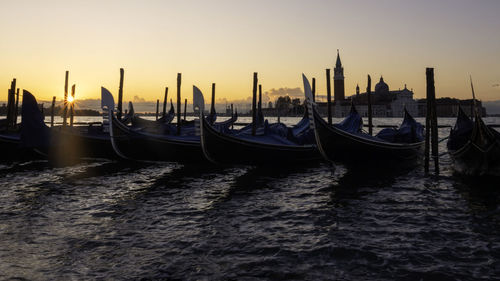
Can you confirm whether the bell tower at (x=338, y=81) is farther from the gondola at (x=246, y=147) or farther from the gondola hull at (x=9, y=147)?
the gondola hull at (x=9, y=147)

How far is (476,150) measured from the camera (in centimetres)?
1099

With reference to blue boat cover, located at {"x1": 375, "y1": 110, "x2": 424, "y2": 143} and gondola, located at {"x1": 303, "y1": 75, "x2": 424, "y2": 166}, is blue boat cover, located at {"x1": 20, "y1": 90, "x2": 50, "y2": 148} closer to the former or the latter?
gondola, located at {"x1": 303, "y1": 75, "x2": 424, "y2": 166}

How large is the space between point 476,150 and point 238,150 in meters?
7.33

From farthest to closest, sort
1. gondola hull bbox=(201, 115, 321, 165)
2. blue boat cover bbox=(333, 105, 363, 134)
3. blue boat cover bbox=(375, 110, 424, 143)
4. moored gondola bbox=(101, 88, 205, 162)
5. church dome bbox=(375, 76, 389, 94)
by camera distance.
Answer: church dome bbox=(375, 76, 389, 94), blue boat cover bbox=(375, 110, 424, 143), blue boat cover bbox=(333, 105, 363, 134), moored gondola bbox=(101, 88, 205, 162), gondola hull bbox=(201, 115, 321, 165)

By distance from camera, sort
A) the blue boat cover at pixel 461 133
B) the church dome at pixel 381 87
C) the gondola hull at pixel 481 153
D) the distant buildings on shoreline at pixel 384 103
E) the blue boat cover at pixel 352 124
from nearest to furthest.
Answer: the gondola hull at pixel 481 153, the blue boat cover at pixel 461 133, the blue boat cover at pixel 352 124, the distant buildings on shoreline at pixel 384 103, the church dome at pixel 381 87

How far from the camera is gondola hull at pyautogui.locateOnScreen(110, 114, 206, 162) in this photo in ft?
44.9

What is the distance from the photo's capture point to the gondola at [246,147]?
1230 cm

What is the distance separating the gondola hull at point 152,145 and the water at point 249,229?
2.50 metres

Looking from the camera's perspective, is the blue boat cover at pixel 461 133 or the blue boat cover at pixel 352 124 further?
the blue boat cover at pixel 352 124

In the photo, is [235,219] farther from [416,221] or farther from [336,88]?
[336,88]

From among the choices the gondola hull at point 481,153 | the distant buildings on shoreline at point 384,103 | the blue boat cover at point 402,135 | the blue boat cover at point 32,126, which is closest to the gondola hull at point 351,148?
the blue boat cover at point 402,135

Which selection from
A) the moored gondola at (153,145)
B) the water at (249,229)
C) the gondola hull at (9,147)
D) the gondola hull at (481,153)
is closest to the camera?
the water at (249,229)

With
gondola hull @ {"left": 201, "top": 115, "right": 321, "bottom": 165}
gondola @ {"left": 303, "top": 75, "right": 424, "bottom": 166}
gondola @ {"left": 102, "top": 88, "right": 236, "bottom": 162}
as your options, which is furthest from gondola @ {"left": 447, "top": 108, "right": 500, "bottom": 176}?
gondola @ {"left": 102, "top": 88, "right": 236, "bottom": 162}

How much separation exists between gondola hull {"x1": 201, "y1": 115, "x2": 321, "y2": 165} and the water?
152cm
